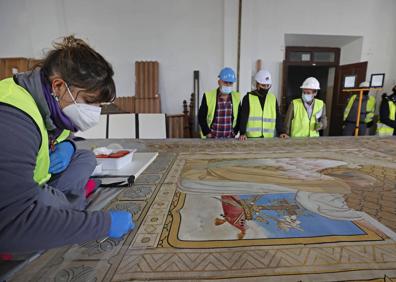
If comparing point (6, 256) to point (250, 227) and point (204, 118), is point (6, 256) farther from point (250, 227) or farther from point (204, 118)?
point (204, 118)

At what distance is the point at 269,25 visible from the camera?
14.2ft

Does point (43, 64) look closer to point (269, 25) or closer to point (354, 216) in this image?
point (354, 216)

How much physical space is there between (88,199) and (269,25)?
4.47 m

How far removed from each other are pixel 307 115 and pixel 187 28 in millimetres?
2941

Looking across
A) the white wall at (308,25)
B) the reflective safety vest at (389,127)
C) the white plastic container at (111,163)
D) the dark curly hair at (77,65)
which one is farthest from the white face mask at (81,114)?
the reflective safety vest at (389,127)

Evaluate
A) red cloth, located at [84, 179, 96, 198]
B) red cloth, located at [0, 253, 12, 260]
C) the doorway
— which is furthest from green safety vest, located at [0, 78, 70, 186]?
the doorway

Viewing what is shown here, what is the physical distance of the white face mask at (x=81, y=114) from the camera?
2.39 feet

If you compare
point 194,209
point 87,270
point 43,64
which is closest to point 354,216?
point 194,209

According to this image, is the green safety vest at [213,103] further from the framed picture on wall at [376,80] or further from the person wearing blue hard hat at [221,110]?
the framed picture on wall at [376,80]

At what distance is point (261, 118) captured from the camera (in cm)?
242

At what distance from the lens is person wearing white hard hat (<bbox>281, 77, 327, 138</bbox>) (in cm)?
248

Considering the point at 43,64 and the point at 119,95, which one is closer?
the point at 43,64

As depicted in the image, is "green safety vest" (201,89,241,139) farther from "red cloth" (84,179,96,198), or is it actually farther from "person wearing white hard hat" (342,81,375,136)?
"person wearing white hard hat" (342,81,375,136)

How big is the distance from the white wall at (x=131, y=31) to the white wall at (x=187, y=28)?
16 mm
